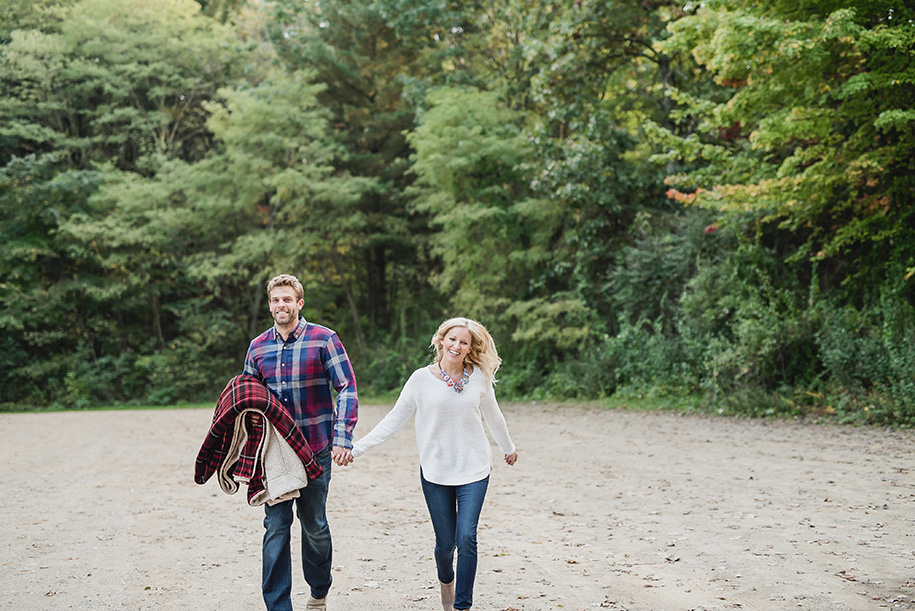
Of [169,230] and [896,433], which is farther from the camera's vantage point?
[169,230]

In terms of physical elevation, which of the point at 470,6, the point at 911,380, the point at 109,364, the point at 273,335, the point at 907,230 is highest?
the point at 470,6

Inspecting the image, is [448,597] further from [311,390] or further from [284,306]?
[284,306]

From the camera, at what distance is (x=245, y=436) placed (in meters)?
4.17

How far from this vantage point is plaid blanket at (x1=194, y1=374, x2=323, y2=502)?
411cm

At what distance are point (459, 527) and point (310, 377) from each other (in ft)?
3.86

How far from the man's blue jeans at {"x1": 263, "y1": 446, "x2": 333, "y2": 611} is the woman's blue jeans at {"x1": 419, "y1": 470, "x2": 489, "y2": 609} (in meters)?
0.61

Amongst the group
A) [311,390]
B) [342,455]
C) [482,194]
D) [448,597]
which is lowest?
[448,597]

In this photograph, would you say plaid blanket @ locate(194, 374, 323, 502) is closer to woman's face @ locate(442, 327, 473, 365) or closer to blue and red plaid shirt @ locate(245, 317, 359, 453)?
blue and red plaid shirt @ locate(245, 317, 359, 453)

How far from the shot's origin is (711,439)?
11.3 meters

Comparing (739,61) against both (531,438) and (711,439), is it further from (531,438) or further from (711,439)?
(531,438)

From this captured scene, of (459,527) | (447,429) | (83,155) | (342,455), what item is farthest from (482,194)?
(459,527)

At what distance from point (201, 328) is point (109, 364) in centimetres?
326

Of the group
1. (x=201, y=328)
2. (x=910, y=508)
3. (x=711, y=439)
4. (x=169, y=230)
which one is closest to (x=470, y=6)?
(x=169, y=230)

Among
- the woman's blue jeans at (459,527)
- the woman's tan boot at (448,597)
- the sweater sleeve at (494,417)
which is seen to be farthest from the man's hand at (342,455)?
the woman's tan boot at (448,597)
